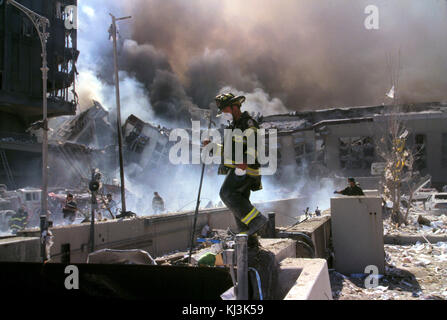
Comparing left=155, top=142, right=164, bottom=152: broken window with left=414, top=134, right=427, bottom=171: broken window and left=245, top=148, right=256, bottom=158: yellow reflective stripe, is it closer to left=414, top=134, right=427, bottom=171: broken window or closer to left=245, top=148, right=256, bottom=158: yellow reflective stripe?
left=414, top=134, right=427, bottom=171: broken window

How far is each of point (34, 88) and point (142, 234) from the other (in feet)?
79.3

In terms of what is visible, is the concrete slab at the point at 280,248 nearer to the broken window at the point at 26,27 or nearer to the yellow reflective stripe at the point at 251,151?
the yellow reflective stripe at the point at 251,151

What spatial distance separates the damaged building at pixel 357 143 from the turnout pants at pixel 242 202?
20.5 metres

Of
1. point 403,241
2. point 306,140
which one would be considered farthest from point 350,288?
point 306,140

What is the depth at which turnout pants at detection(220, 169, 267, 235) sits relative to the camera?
341 cm

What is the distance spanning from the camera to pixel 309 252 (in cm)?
494

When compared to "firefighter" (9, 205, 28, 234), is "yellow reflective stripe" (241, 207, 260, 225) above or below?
above

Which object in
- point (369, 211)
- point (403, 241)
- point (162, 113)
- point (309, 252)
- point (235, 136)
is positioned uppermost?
point (162, 113)

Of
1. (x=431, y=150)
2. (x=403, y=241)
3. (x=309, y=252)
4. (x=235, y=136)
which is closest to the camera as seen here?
(x=235, y=136)

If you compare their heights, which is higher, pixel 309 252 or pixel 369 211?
pixel 369 211

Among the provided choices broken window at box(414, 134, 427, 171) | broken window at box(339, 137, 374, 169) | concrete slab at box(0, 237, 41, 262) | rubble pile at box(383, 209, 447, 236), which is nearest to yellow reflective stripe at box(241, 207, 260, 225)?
concrete slab at box(0, 237, 41, 262)

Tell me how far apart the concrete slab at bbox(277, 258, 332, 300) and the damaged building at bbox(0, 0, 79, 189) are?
24950 mm

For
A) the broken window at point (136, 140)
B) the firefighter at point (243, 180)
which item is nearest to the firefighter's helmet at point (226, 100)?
the firefighter at point (243, 180)
